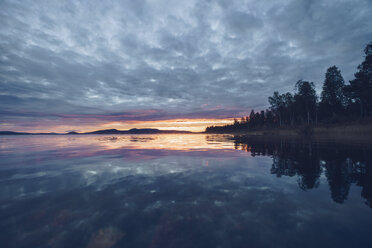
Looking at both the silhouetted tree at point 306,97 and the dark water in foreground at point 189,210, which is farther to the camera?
the silhouetted tree at point 306,97

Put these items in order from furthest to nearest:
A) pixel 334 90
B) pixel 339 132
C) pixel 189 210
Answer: pixel 334 90 < pixel 339 132 < pixel 189 210

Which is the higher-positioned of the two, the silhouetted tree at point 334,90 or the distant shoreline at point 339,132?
the silhouetted tree at point 334,90

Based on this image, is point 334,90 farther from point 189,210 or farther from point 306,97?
point 189,210

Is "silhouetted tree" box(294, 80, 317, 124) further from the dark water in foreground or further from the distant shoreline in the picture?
the dark water in foreground

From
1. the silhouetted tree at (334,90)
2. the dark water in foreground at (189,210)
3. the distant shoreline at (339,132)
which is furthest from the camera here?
the silhouetted tree at (334,90)

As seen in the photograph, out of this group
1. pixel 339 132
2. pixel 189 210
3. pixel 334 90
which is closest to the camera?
pixel 189 210

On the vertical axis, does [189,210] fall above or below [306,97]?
below

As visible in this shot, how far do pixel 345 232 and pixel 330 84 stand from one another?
241ft

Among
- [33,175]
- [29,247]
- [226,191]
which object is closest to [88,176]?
[33,175]

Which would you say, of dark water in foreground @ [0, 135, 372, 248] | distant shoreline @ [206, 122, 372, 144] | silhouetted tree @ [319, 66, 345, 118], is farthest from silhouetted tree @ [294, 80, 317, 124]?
dark water in foreground @ [0, 135, 372, 248]

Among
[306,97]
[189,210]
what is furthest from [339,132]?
[189,210]

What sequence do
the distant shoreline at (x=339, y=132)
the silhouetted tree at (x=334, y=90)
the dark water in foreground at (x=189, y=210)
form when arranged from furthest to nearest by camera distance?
the silhouetted tree at (x=334, y=90) → the distant shoreline at (x=339, y=132) → the dark water in foreground at (x=189, y=210)

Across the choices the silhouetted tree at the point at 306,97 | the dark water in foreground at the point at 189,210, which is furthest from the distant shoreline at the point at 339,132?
the dark water in foreground at the point at 189,210

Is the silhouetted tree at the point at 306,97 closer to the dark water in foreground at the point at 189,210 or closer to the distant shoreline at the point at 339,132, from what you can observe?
the distant shoreline at the point at 339,132
